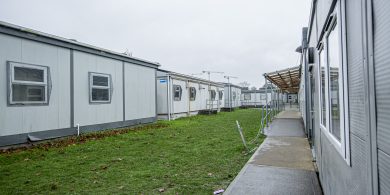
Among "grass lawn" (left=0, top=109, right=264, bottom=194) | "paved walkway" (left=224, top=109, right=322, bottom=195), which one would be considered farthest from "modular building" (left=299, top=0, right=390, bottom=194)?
"grass lawn" (left=0, top=109, right=264, bottom=194)

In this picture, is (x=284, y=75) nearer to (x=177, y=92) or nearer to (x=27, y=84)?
(x=177, y=92)

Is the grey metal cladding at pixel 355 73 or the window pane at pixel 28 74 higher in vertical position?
the window pane at pixel 28 74

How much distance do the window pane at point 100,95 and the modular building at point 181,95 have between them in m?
5.30

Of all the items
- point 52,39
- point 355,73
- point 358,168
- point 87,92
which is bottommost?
point 358,168

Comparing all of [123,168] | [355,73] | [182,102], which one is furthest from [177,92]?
[355,73]

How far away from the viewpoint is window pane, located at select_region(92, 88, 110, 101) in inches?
336

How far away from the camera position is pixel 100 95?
8.79m

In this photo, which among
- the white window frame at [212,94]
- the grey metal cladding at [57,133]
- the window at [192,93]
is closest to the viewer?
the grey metal cladding at [57,133]

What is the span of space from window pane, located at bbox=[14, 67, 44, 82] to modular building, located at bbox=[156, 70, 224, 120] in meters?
7.96

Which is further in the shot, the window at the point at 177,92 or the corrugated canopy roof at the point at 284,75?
the window at the point at 177,92

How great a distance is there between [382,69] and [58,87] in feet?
26.8

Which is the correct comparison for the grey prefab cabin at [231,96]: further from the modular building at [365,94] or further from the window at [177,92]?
the modular building at [365,94]

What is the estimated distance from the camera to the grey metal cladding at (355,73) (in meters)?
1.17

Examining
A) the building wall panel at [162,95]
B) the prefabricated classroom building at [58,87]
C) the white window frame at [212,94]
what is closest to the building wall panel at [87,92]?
the prefabricated classroom building at [58,87]
